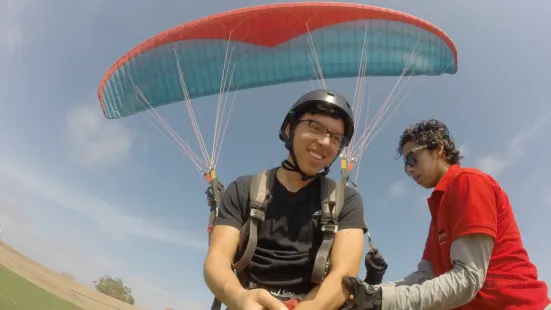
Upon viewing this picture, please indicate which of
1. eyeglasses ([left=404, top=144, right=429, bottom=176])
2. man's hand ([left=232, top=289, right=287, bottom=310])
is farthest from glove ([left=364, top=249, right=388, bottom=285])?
man's hand ([left=232, top=289, right=287, bottom=310])

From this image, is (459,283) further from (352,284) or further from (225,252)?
(225,252)

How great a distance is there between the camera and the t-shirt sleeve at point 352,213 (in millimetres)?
2197

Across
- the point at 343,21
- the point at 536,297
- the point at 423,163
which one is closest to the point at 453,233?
the point at 536,297

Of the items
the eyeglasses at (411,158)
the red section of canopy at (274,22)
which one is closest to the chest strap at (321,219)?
the eyeglasses at (411,158)

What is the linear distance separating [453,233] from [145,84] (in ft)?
31.1

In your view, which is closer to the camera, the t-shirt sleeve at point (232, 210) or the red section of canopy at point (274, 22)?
the t-shirt sleeve at point (232, 210)

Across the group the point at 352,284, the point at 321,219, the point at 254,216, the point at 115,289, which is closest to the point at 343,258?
the point at 352,284

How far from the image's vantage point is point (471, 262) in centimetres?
229

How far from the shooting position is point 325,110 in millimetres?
2406

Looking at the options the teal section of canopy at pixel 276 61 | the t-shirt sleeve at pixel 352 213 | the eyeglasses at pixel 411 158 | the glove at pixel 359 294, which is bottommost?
the glove at pixel 359 294

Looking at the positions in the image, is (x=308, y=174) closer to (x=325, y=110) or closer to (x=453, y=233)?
(x=325, y=110)

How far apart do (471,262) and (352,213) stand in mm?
835

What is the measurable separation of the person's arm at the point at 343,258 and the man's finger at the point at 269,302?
25 centimetres

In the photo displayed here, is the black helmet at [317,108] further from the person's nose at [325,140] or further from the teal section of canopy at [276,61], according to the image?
the teal section of canopy at [276,61]
